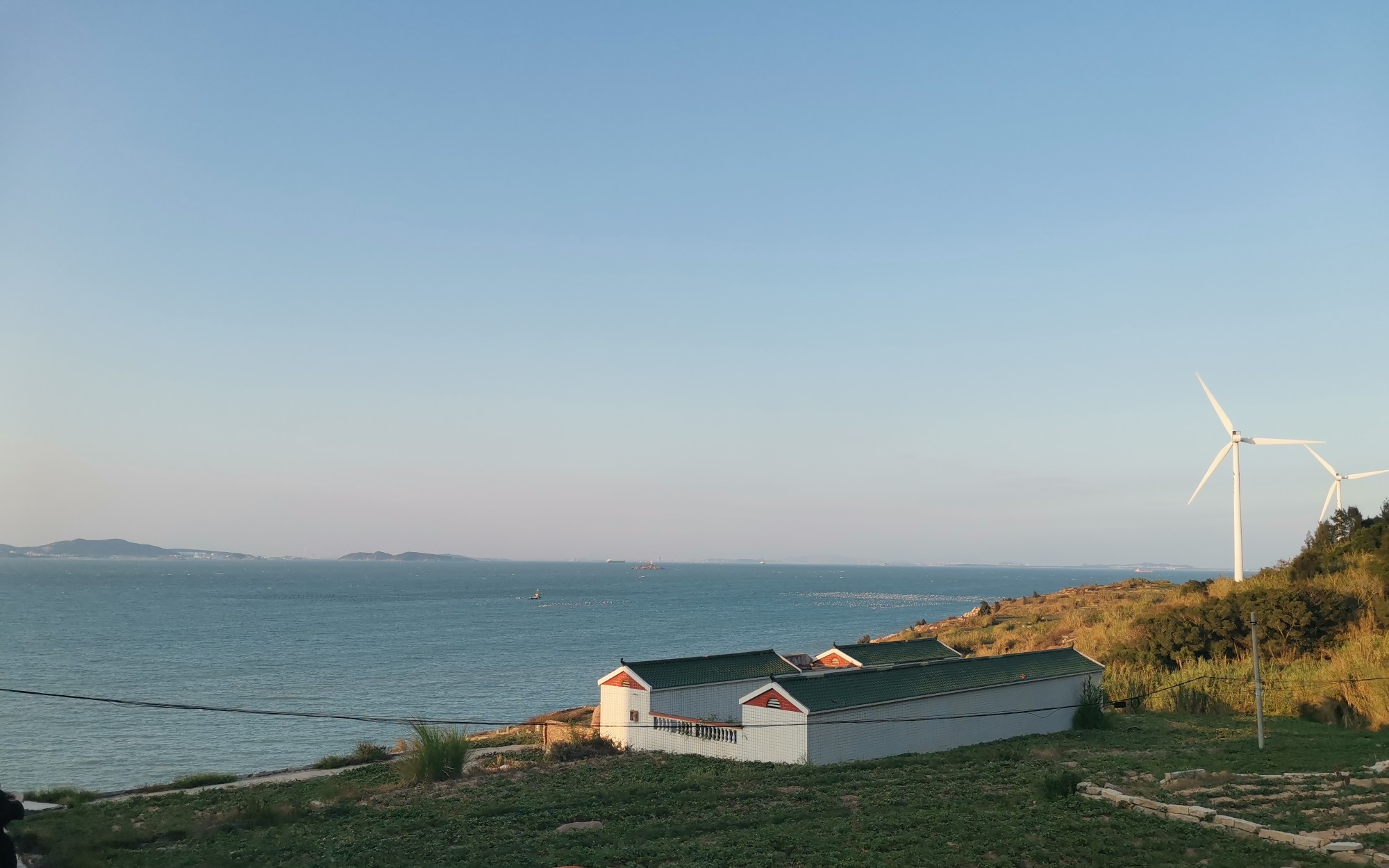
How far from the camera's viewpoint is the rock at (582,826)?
20328mm

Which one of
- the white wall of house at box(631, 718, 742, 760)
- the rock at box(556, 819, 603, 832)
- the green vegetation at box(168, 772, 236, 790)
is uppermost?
the rock at box(556, 819, 603, 832)

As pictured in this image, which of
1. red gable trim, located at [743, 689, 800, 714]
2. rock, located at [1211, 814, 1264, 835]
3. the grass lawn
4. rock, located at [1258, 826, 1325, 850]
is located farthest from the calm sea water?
rock, located at [1258, 826, 1325, 850]

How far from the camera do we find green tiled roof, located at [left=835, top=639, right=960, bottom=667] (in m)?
42.3

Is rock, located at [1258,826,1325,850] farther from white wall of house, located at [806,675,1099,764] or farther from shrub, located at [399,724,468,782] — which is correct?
shrub, located at [399,724,468,782]

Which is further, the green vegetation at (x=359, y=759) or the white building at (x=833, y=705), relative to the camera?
the green vegetation at (x=359, y=759)

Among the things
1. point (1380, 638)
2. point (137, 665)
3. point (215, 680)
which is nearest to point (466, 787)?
point (1380, 638)

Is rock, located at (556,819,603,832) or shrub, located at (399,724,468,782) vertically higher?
rock, located at (556,819,603,832)

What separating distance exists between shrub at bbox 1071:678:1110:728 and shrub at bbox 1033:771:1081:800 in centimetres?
1642

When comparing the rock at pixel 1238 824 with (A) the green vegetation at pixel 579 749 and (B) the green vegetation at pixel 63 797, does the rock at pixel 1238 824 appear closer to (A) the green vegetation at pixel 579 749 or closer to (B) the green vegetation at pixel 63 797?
(A) the green vegetation at pixel 579 749

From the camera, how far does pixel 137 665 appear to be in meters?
83.2

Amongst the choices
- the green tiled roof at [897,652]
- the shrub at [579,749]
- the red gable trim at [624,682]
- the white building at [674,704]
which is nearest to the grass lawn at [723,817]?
the white building at [674,704]

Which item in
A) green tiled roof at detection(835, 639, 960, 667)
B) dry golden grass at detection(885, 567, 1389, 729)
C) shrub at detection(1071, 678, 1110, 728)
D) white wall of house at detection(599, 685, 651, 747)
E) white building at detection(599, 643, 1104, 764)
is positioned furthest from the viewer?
green tiled roof at detection(835, 639, 960, 667)

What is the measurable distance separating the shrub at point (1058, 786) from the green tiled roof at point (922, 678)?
8448mm

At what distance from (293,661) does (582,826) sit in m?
78.5
